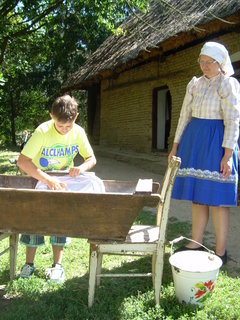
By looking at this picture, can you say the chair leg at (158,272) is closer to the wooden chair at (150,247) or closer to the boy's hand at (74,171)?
the wooden chair at (150,247)

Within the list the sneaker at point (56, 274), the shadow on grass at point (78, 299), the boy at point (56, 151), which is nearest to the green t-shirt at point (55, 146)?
the boy at point (56, 151)

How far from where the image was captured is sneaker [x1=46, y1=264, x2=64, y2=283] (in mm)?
2613

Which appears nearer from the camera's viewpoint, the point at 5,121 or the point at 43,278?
the point at 43,278

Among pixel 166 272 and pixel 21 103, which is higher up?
pixel 21 103

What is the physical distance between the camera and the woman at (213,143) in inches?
106

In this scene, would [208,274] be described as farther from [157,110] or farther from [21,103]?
[21,103]

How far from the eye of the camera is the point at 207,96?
280 centimetres

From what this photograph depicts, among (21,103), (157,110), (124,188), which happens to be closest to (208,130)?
(124,188)

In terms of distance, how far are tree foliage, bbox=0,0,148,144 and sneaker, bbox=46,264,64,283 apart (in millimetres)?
2804

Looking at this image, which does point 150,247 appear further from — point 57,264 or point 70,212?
point 57,264

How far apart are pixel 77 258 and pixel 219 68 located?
185 centimetres

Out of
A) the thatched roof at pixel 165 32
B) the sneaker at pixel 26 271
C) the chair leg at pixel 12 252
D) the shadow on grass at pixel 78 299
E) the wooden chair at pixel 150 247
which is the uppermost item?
the thatched roof at pixel 165 32

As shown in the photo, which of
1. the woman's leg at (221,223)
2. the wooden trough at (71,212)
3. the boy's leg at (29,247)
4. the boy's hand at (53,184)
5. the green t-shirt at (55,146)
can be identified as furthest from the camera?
the woman's leg at (221,223)

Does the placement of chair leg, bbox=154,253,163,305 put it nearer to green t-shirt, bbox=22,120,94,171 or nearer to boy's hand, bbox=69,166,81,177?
boy's hand, bbox=69,166,81,177
